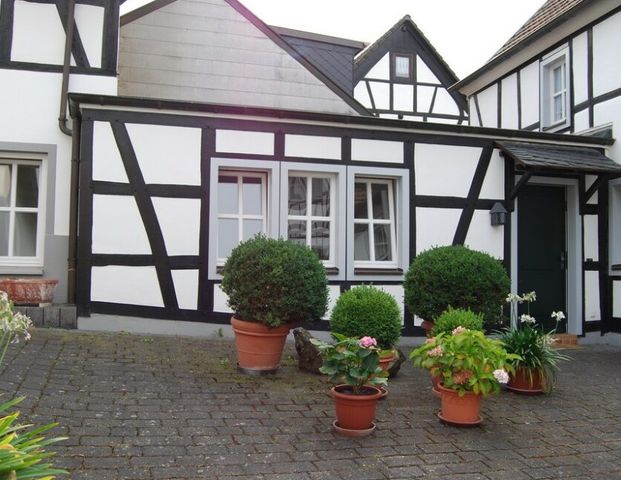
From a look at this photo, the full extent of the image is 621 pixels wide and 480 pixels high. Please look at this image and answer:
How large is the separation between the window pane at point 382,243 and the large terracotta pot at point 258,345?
3101 mm

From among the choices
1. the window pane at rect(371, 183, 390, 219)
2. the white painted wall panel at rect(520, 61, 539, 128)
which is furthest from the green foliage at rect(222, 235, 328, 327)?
the white painted wall panel at rect(520, 61, 539, 128)

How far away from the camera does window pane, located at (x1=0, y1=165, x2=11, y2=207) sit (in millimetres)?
7922

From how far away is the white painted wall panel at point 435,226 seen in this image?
26.9 feet

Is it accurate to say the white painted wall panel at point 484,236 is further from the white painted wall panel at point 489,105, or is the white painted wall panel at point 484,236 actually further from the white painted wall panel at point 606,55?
the white painted wall panel at point 489,105

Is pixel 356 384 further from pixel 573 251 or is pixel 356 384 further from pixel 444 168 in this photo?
pixel 573 251

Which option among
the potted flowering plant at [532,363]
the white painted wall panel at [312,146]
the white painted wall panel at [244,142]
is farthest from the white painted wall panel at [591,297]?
the white painted wall panel at [244,142]

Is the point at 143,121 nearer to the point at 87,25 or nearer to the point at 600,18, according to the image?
the point at 87,25

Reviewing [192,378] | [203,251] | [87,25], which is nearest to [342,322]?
[192,378]

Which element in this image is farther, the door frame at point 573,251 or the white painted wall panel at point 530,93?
the white painted wall panel at point 530,93

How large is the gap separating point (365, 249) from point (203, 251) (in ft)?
7.65

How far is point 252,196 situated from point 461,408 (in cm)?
442

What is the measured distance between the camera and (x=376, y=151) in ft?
26.5

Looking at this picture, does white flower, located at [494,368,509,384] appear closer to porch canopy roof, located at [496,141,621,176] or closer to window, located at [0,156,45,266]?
porch canopy roof, located at [496,141,621,176]

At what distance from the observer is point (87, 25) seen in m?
8.19
